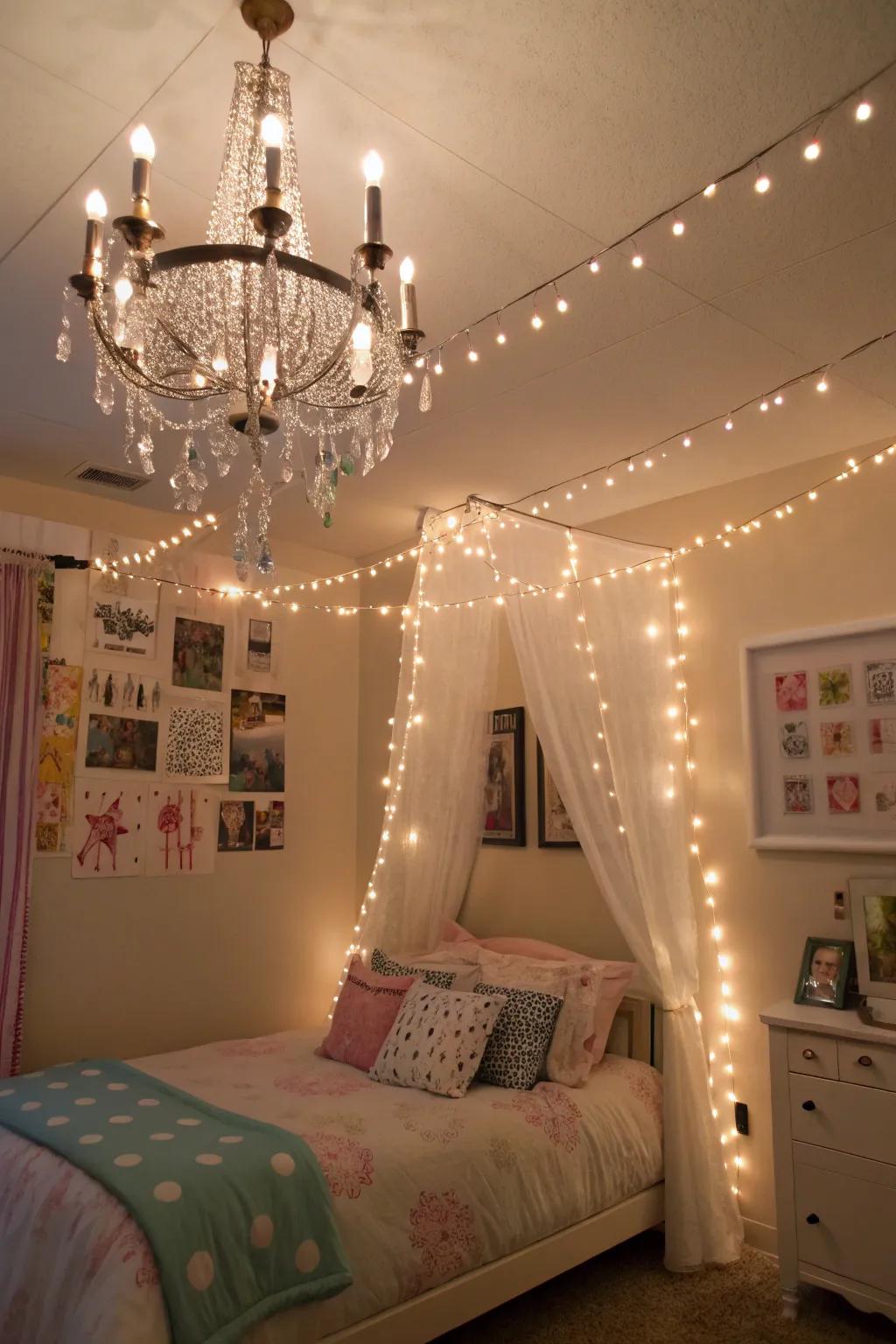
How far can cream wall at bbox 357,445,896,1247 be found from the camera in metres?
3.19

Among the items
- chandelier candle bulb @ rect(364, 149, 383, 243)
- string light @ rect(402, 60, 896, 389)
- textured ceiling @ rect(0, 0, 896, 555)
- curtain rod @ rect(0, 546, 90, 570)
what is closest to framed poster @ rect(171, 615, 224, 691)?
curtain rod @ rect(0, 546, 90, 570)

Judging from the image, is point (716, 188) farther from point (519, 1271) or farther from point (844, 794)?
point (519, 1271)

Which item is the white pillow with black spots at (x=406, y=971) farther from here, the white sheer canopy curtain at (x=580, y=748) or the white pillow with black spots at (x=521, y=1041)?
the white pillow with black spots at (x=521, y=1041)

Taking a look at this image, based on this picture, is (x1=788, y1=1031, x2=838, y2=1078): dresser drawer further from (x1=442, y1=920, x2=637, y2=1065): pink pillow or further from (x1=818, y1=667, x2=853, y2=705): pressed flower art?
(x1=818, y1=667, x2=853, y2=705): pressed flower art

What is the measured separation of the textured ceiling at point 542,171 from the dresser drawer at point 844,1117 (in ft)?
6.97

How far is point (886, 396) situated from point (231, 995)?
351cm

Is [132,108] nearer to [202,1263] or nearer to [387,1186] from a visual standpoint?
[202,1263]

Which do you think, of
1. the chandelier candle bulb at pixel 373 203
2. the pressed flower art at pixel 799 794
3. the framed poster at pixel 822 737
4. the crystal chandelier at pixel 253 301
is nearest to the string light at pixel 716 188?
the crystal chandelier at pixel 253 301

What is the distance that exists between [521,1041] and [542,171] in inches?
101

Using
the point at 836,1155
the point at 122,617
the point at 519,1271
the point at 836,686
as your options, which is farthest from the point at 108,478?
the point at 836,1155

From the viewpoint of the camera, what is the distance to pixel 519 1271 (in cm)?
260

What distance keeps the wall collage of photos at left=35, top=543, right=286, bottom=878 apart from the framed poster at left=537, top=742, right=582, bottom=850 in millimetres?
1279

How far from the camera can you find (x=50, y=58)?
1647 millimetres

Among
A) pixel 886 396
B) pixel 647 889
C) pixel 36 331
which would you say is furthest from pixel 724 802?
pixel 36 331
